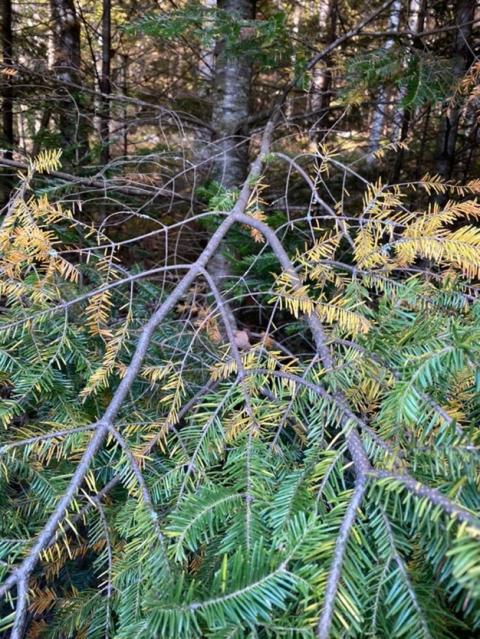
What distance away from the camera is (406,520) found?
0.51 metres

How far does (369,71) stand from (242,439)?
1489mm

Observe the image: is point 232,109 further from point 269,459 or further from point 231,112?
point 269,459

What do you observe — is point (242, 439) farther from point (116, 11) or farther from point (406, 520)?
point (116, 11)

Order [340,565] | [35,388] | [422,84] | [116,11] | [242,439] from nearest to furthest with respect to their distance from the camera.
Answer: [340,565] → [242,439] → [35,388] → [422,84] → [116,11]

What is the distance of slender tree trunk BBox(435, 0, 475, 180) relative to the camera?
1.91m

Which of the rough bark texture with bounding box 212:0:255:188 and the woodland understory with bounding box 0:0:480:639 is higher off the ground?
the rough bark texture with bounding box 212:0:255:188

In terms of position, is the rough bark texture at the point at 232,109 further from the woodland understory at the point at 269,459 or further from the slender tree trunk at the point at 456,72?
the slender tree trunk at the point at 456,72

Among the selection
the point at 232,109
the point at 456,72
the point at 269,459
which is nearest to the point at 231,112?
the point at 232,109

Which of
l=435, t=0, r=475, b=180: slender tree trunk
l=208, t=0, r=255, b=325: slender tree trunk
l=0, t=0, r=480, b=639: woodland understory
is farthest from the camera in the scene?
l=208, t=0, r=255, b=325: slender tree trunk

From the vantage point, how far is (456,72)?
184cm

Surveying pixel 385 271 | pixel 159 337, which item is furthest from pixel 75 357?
pixel 385 271

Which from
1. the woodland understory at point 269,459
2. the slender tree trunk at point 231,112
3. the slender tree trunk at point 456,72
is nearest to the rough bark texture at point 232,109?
the slender tree trunk at point 231,112

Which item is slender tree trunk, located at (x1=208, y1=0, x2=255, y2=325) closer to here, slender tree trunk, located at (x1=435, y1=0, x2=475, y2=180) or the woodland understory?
the woodland understory

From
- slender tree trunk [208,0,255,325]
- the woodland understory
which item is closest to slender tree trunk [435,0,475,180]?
the woodland understory
